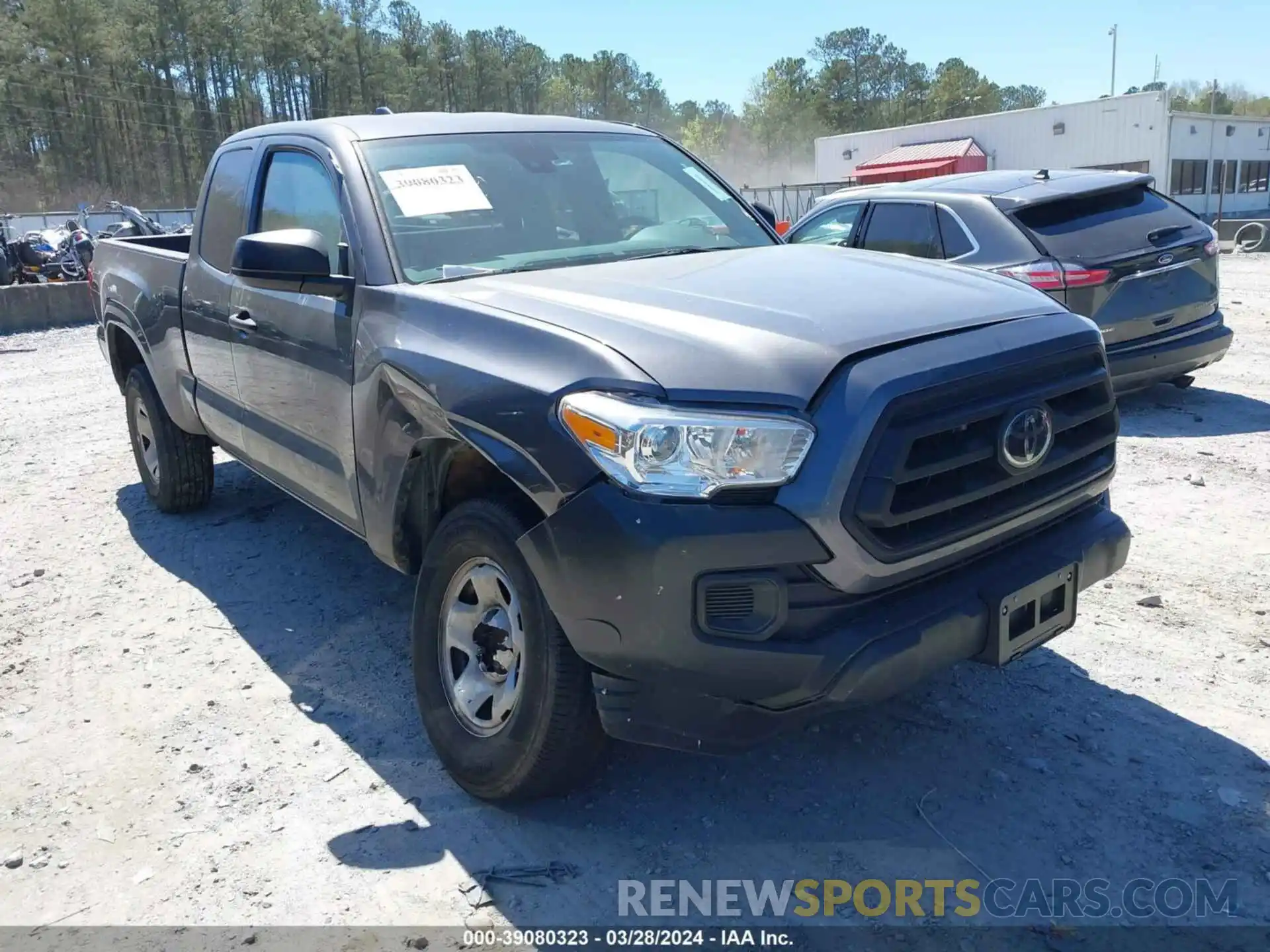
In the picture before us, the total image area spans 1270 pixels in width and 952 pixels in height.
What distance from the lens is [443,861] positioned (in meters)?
2.87

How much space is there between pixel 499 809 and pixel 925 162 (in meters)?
47.6

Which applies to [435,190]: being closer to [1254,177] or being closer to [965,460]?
[965,460]

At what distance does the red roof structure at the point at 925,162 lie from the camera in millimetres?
44375

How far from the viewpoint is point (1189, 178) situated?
43.9m

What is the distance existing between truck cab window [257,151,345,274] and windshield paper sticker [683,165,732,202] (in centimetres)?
152

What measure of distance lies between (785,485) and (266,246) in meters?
2.02

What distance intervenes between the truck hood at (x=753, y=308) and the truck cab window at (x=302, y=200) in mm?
770

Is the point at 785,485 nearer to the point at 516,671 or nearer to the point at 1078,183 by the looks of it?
the point at 516,671

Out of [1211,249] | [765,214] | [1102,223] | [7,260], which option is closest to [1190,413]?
[1211,249]

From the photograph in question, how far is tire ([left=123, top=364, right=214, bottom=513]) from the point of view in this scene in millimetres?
5820

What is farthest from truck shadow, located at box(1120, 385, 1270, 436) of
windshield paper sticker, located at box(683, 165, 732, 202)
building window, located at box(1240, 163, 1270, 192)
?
building window, located at box(1240, 163, 1270, 192)

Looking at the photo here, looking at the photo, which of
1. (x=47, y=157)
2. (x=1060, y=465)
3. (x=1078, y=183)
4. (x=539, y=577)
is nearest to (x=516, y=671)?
(x=539, y=577)

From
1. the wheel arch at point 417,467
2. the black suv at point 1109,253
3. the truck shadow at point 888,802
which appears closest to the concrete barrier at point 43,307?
the black suv at point 1109,253

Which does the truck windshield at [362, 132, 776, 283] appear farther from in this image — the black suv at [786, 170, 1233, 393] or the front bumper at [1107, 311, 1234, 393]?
the front bumper at [1107, 311, 1234, 393]
